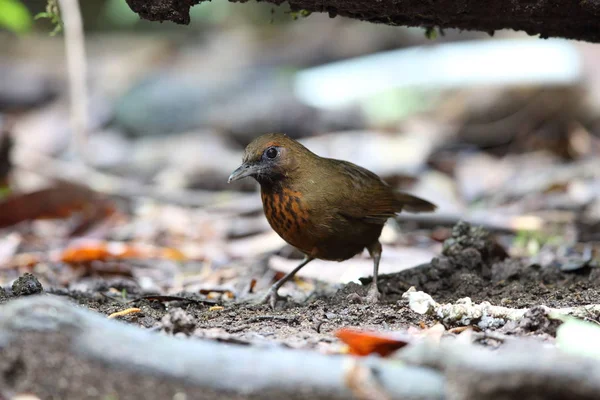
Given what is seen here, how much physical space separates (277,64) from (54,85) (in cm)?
358

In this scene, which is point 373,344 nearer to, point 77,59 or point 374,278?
point 374,278

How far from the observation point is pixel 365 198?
4605 millimetres

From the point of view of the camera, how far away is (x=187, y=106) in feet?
36.2

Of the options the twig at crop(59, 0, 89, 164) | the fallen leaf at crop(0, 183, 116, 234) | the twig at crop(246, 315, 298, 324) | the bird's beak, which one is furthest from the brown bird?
the twig at crop(59, 0, 89, 164)

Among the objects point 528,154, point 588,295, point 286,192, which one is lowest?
point 528,154

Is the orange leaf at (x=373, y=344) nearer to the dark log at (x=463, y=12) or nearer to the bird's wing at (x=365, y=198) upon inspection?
the dark log at (x=463, y=12)

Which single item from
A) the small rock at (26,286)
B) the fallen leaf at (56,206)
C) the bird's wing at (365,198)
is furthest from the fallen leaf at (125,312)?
the fallen leaf at (56,206)

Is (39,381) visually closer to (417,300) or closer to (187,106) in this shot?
(417,300)

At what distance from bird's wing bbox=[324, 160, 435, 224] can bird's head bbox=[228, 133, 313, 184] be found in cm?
32

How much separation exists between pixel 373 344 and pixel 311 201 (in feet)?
6.25

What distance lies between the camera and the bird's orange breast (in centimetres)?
429

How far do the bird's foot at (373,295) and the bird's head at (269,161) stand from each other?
0.84 m

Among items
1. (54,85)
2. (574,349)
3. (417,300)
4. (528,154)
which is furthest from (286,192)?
(54,85)

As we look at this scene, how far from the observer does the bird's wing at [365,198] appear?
4.45 metres
